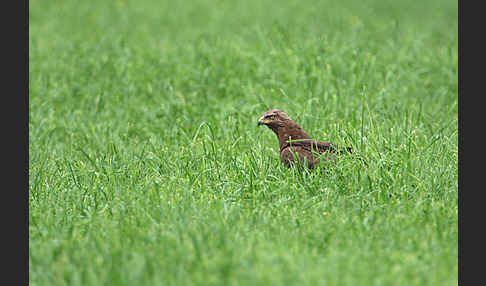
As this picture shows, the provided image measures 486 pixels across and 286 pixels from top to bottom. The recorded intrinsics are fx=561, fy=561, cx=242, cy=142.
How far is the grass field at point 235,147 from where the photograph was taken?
11.6 feet

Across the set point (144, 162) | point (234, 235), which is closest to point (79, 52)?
point (144, 162)

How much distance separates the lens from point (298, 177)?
477cm

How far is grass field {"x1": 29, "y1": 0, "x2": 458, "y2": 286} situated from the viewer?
11.6ft

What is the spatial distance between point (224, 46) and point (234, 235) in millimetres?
5089

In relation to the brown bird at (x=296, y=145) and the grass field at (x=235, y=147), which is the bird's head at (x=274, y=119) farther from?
the grass field at (x=235, y=147)

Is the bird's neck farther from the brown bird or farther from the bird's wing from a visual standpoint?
the bird's wing

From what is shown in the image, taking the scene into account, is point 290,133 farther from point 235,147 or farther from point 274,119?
point 235,147

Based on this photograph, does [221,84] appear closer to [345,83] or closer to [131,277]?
[345,83]

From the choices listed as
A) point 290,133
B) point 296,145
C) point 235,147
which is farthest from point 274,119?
point 235,147

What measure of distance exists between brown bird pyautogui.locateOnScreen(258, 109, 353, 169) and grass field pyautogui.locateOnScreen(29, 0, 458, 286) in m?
0.13

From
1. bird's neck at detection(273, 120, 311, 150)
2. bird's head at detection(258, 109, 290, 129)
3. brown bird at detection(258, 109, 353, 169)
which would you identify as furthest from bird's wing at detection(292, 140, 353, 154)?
bird's head at detection(258, 109, 290, 129)

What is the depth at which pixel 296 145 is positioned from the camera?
5.11m

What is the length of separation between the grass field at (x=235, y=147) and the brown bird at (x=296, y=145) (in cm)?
13

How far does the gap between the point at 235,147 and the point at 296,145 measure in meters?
0.70
